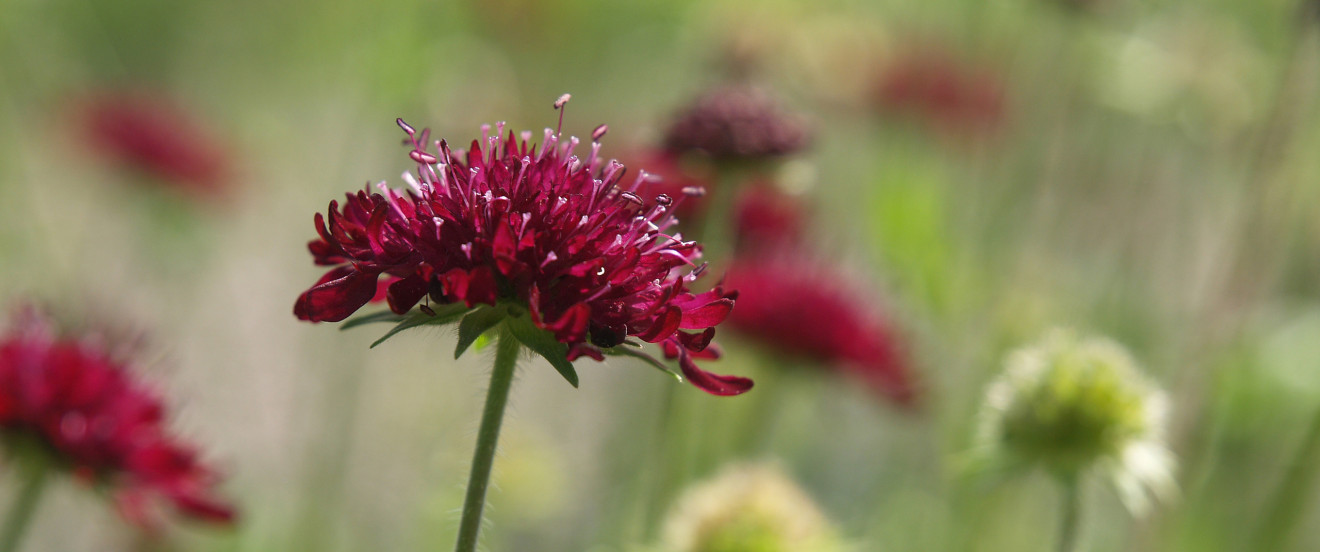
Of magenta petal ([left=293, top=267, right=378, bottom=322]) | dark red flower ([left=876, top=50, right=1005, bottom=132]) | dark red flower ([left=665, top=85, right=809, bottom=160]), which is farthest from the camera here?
dark red flower ([left=876, top=50, right=1005, bottom=132])

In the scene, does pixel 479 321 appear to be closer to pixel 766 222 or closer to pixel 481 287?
pixel 481 287

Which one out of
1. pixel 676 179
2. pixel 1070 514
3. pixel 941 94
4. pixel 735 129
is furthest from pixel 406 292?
pixel 941 94

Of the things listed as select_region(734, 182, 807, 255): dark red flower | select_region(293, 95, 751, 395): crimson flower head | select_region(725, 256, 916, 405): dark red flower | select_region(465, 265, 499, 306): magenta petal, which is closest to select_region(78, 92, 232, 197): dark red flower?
select_region(734, 182, 807, 255): dark red flower

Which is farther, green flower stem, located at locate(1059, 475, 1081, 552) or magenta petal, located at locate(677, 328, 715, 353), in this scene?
green flower stem, located at locate(1059, 475, 1081, 552)

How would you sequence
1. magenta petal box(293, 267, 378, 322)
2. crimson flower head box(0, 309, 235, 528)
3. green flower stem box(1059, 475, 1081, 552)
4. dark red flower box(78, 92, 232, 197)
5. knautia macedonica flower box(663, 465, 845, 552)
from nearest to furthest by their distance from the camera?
magenta petal box(293, 267, 378, 322)
green flower stem box(1059, 475, 1081, 552)
crimson flower head box(0, 309, 235, 528)
knautia macedonica flower box(663, 465, 845, 552)
dark red flower box(78, 92, 232, 197)

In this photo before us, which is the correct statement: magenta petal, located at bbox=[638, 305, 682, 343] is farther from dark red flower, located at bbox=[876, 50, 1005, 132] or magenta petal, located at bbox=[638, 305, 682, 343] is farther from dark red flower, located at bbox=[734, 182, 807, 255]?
dark red flower, located at bbox=[876, 50, 1005, 132]

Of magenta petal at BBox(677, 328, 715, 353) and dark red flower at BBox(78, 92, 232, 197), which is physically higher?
dark red flower at BBox(78, 92, 232, 197)
